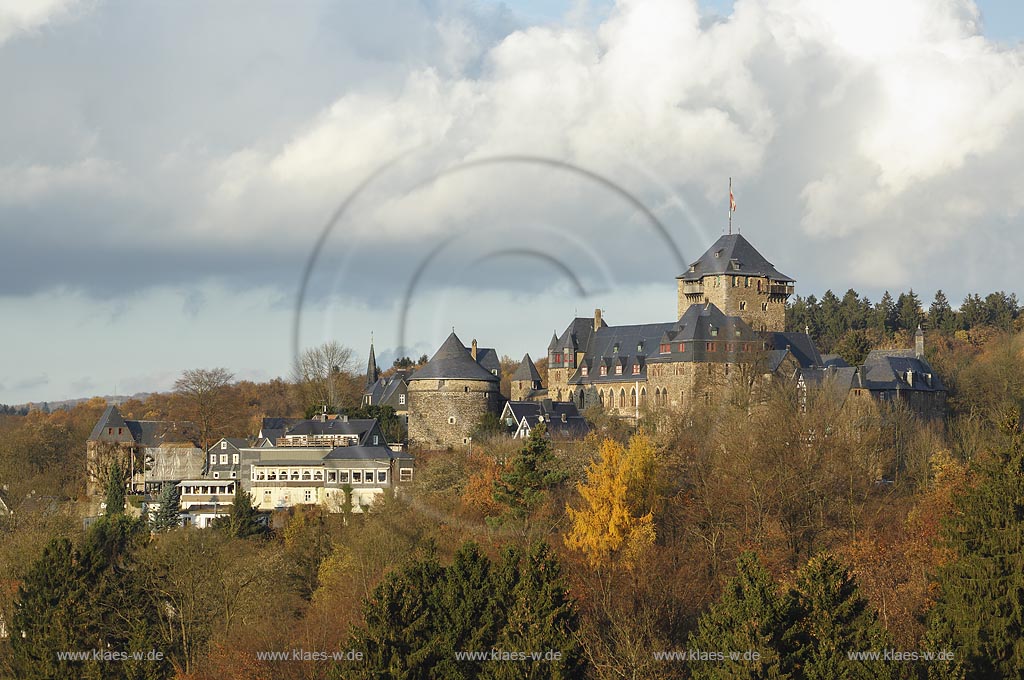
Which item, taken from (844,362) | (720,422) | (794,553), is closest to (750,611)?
(794,553)

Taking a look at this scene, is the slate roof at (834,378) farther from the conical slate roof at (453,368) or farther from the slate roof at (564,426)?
the conical slate roof at (453,368)

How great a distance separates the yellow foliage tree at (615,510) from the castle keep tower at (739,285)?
107 feet

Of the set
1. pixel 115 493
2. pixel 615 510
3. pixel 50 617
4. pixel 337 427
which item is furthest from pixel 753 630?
pixel 115 493

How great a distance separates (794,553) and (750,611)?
18421 millimetres

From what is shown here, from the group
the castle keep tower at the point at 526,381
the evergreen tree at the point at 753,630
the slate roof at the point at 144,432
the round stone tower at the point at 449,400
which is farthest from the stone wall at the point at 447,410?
the evergreen tree at the point at 753,630

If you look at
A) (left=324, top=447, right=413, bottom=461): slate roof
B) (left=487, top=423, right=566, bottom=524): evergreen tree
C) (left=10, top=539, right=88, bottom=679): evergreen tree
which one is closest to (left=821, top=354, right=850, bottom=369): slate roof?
(left=324, top=447, right=413, bottom=461): slate roof

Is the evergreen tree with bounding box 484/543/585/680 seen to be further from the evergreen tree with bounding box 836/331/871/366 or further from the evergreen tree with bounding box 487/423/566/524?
the evergreen tree with bounding box 836/331/871/366

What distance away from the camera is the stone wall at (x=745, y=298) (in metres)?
82.3

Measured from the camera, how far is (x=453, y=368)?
254 feet

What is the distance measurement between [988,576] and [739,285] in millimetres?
49898

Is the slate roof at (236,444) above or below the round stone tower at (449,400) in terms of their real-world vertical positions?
below

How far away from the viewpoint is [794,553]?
148ft

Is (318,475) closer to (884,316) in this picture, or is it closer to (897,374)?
(897,374)

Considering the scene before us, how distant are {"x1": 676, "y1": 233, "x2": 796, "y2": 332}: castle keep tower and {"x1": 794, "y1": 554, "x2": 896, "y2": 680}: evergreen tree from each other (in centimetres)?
5340
